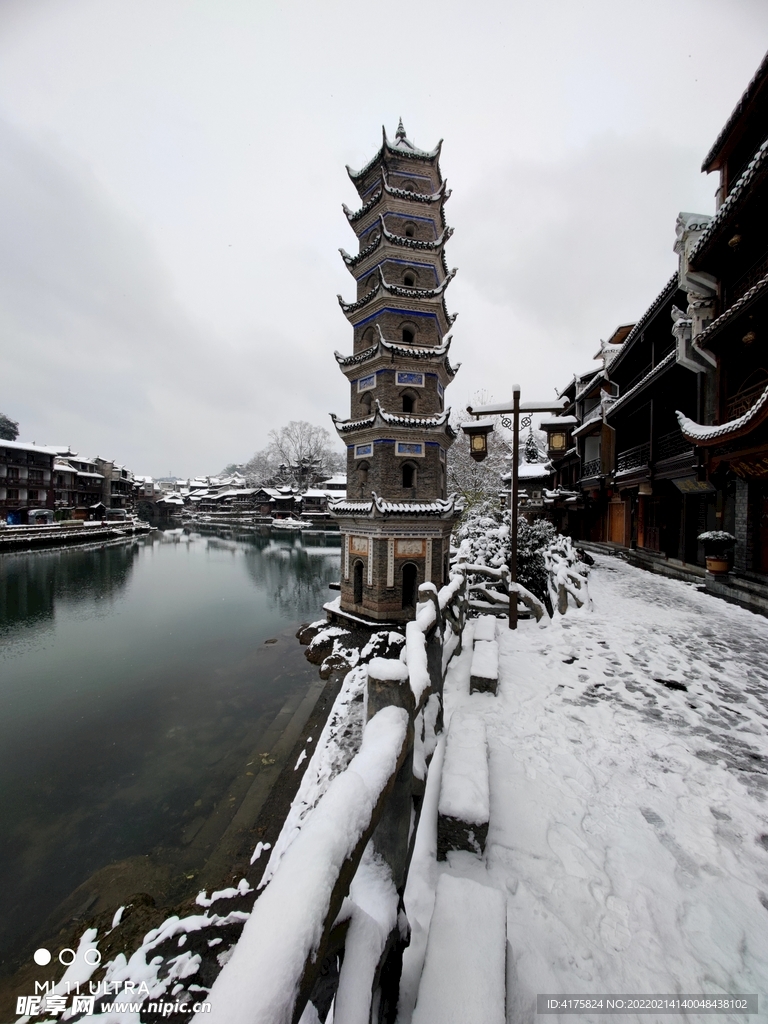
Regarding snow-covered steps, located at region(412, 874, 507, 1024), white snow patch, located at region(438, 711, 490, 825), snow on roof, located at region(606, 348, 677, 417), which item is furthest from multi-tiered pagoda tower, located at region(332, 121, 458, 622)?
snow-covered steps, located at region(412, 874, 507, 1024)

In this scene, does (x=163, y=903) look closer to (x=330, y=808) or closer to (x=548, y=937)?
(x=548, y=937)

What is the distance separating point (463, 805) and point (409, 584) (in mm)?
12315

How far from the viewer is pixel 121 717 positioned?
1087 cm

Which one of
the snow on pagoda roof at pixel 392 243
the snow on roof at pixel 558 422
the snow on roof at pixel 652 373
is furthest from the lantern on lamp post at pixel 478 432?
the snow on pagoda roof at pixel 392 243

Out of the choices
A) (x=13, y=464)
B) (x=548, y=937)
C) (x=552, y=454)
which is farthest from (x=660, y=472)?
(x=13, y=464)

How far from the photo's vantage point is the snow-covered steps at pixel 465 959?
1.66 metres

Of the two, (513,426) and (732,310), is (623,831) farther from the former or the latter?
(732,310)

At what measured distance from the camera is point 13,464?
4272 centimetres

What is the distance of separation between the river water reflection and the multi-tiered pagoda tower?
15.1 ft

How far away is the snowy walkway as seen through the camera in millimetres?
2102

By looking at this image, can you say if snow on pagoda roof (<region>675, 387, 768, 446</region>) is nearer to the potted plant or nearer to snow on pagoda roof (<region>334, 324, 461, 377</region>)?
the potted plant

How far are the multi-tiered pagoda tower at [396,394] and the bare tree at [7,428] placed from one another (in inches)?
2478

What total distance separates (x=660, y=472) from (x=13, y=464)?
57.8m

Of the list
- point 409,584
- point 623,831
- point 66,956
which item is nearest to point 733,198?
point 623,831
